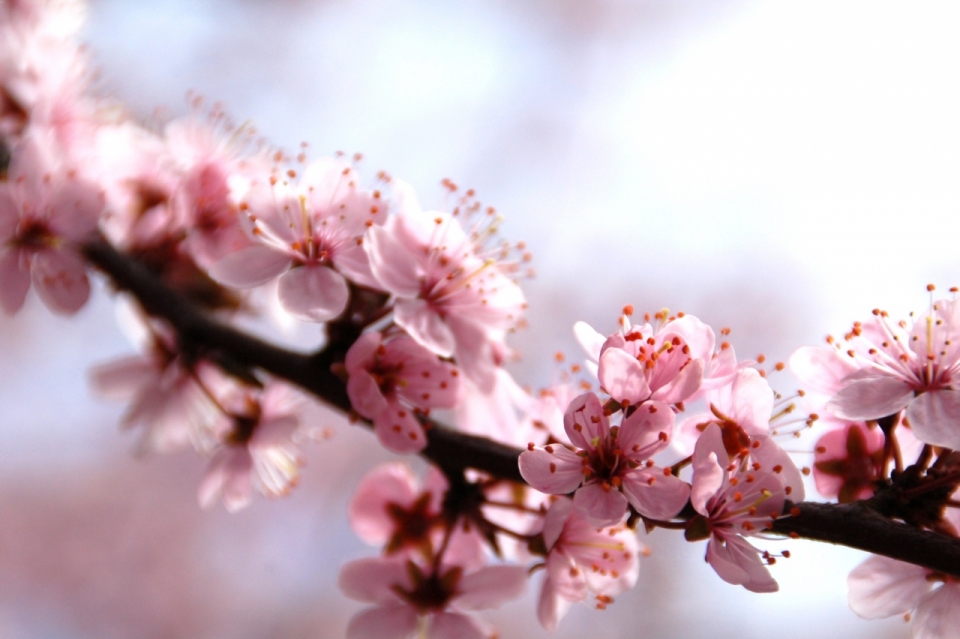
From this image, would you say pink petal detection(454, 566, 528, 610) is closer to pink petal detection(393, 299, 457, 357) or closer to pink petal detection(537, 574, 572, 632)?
pink petal detection(537, 574, 572, 632)

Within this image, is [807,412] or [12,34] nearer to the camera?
[807,412]

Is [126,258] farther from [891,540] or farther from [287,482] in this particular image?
[891,540]

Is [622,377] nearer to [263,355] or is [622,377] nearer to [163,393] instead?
[263,355]

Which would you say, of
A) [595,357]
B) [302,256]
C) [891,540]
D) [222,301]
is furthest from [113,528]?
[891,540]

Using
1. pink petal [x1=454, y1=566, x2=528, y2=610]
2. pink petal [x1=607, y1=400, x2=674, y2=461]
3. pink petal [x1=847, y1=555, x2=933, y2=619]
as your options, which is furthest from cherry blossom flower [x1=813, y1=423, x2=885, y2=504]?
pink petal [x1=454, y1=566, x2=528, y2=610]

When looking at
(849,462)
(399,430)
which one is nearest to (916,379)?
(849,462)

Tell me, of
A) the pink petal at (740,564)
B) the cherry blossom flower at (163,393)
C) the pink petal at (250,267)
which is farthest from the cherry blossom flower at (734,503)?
the cherry blossom flower at (163,393)

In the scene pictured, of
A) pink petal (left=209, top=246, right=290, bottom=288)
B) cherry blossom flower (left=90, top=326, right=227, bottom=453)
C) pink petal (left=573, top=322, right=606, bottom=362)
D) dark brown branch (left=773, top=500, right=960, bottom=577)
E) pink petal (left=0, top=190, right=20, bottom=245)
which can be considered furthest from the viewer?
cherry blossom flower (left=90, top=326, right=227, bottom=453)
